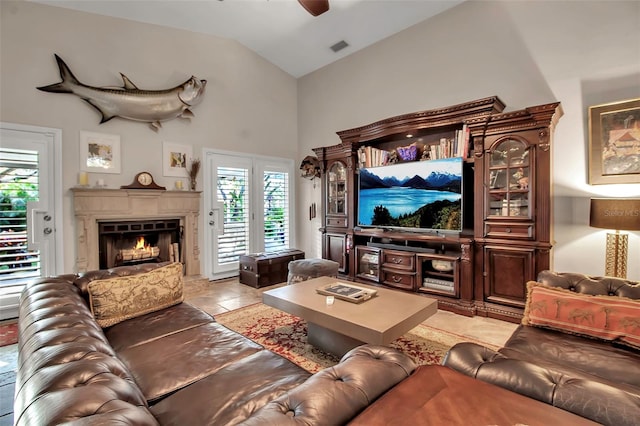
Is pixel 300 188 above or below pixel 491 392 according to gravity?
above

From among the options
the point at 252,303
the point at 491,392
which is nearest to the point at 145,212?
the point at 252,303

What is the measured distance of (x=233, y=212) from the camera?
498 cm

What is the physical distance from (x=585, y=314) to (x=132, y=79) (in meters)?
5.18

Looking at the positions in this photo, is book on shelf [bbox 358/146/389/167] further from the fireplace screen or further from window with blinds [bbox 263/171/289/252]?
the fireplace screen

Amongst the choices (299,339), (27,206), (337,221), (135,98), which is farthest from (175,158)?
(299,339)

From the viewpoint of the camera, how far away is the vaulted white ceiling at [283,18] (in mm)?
3787

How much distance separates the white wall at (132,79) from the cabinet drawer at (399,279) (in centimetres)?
296

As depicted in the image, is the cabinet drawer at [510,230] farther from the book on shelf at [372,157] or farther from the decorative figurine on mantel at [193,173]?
the decorative figurine on mantel at [193,173]

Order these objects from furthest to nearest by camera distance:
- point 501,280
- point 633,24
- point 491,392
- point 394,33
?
point 394,33
point 501,280
point 633,24
point 491,392

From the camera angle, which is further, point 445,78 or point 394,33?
point 394,33

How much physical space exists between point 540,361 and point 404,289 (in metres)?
2.27

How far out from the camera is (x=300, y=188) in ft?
19.4

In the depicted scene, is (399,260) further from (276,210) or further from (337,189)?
(276,210)

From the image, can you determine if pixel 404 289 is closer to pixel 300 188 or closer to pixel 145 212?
pixel 300 188
